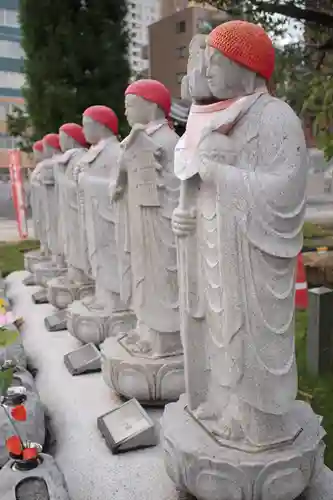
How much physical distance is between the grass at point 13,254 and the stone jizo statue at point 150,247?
533cm

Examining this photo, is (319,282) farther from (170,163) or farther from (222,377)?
(222,377)

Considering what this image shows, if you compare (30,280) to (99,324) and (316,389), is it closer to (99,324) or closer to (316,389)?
(99,324)

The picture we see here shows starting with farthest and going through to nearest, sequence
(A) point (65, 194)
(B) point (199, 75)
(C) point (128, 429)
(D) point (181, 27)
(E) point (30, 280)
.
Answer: (D) point (181, 27), (E) point (30, 280), (A) point (65, 194), (C) point (128, 429), (B) point (199, 75)

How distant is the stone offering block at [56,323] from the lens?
5.08 m

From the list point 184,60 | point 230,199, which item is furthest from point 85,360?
point 184,60

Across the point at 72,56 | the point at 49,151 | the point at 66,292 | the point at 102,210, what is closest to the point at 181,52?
the point at 72,56

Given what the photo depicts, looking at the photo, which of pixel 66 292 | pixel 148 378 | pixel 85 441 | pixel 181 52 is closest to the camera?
pixel 85 441

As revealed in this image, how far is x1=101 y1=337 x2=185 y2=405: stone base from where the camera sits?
3.32 metres

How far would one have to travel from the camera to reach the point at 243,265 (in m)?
2.21

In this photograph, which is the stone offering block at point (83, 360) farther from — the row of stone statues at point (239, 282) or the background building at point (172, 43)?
the background building at point (172, 43)

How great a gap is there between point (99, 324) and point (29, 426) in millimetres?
1325

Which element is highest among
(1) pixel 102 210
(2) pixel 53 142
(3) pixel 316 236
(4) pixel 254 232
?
(2) pixel 53 142

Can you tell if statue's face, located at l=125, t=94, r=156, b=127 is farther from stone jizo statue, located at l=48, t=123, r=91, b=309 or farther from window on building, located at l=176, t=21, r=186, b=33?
window on building, located at l=176, t=21, r=186, b=33

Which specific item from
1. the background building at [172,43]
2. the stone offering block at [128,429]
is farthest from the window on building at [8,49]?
the stone offering block at [128,429]
